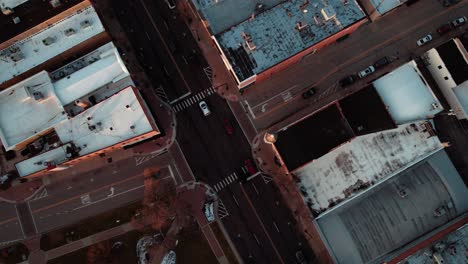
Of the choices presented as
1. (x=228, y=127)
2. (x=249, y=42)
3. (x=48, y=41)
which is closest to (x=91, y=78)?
(x=48, y=41)

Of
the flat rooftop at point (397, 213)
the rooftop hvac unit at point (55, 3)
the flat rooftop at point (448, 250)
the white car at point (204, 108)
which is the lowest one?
the flat rooftop at point (448, 250)

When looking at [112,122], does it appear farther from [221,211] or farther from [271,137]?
[271,137]

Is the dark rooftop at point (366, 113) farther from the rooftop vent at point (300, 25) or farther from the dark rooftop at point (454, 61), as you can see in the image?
the rooftop vent at point (300, 25)

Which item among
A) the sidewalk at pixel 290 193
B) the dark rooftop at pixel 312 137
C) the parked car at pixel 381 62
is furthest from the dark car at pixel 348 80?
the sidewalk at pixel 290 193

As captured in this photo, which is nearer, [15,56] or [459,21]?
[15,56]

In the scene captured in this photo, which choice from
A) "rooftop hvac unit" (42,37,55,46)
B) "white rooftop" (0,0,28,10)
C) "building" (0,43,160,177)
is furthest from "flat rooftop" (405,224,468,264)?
"white rooftop" (0,0,28,10)

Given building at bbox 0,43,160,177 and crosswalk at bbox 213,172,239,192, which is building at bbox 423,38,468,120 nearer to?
crosswalk at bbox 213,172,239,192

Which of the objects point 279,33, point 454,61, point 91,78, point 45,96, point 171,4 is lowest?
point 454,61
